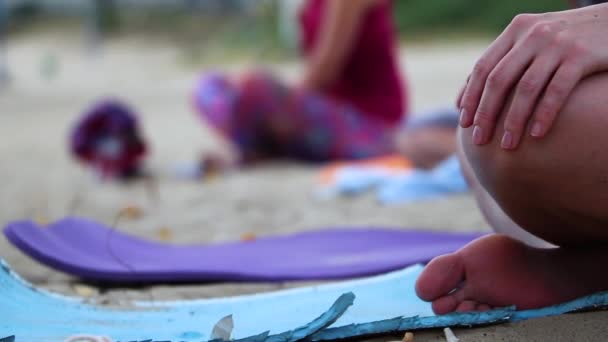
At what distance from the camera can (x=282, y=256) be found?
165 cm

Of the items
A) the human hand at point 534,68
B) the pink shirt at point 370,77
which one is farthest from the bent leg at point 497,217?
the pink shirt at point 370,77

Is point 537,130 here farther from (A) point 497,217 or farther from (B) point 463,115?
(A) point 497,217

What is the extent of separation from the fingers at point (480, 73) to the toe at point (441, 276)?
0.20 metres

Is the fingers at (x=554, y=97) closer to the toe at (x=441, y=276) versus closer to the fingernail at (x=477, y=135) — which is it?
the fingernail at (x=477, y=135)

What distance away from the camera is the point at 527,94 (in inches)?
34.4

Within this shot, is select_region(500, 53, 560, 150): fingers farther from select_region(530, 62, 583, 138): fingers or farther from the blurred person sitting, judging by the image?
the blurred person sitting

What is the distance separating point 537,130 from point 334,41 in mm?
2339

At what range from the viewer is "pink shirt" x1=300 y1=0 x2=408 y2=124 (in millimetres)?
3389

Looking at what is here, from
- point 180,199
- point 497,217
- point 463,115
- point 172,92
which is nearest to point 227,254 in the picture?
point 497,217

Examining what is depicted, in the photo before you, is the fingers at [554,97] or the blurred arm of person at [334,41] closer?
the fingers at [554,97]

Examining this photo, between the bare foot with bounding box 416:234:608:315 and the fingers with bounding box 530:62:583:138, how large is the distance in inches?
9.4

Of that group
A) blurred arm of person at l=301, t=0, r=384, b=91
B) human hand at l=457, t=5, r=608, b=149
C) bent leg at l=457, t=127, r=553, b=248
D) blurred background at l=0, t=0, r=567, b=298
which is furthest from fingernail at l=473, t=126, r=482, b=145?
blurred arm of person at l=301, t=0, r=384, b=91

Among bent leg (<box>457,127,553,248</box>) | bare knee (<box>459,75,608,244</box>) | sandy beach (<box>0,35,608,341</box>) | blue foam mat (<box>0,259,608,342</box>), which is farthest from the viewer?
sandy beach (<box>0,35,608,341</box>)

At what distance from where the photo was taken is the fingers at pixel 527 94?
2.86 ft
